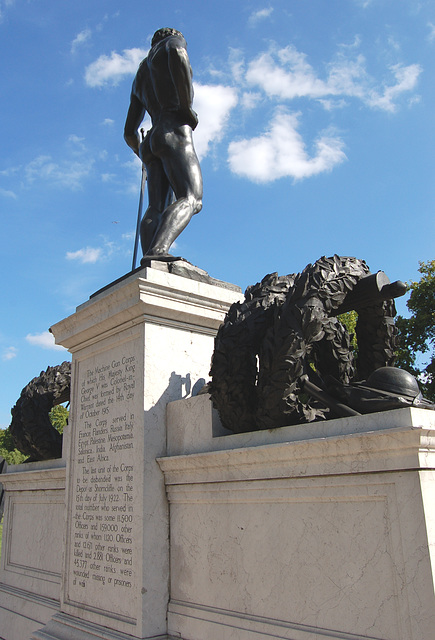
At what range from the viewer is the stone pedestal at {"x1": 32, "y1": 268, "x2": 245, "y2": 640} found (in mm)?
3814

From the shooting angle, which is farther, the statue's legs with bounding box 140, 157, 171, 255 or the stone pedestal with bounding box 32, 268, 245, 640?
the statue's legs with bounding box 140, 157, 171, 255

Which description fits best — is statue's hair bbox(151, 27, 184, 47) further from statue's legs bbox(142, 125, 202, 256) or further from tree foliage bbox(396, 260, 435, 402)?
tree foliage bbox(396, 260, 435, 402)

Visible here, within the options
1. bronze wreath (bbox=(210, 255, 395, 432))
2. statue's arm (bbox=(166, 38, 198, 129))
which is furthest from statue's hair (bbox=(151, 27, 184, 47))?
bronze wreath (bbox=(210, 255, 395, 432))

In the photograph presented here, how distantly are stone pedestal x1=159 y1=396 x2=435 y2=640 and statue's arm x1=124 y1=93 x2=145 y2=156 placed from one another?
12.3 ft

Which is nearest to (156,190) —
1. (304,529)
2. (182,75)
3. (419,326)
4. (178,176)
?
(178,176)

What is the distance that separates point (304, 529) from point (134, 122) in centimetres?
512

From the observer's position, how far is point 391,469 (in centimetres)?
249

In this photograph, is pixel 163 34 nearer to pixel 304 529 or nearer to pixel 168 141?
pixel 168 141

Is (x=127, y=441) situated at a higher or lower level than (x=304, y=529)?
higher

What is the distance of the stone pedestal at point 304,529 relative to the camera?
2395 mm

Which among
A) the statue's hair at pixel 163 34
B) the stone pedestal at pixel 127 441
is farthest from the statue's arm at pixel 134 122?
the stone pedestal at pixel 127 441

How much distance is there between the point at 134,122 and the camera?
6328 millimetres

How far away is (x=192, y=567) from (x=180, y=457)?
0.75m

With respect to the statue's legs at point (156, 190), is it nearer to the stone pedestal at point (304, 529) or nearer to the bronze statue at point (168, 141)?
the bronze statue at point (168, 141)
